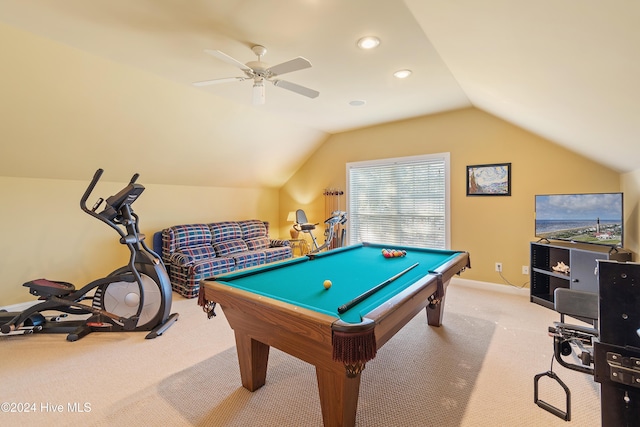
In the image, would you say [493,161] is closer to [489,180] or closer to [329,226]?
[489,180]

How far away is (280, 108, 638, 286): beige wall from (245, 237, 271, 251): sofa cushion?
2505mm

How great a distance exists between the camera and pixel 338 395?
1.42 m

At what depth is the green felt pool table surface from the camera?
160 cm

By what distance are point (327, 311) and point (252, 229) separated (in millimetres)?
4263

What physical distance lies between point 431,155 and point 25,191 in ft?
17.9

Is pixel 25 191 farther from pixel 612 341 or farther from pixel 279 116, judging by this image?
pixel 612 341

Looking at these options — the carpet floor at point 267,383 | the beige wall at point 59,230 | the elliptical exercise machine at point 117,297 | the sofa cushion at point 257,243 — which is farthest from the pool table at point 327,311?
the beige wall at point 59,230

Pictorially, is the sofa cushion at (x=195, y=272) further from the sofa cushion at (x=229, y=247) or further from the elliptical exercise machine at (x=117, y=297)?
the elliptical exercise machine at (x=117, y=297)

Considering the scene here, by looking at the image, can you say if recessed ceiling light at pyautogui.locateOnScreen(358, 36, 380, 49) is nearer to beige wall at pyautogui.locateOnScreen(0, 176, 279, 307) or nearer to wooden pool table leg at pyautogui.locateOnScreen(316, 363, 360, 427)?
wooden pool table leg at pyautogui.locateOnScreen(316, 363, 360, 427)

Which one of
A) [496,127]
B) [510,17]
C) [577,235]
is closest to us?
[510,17]

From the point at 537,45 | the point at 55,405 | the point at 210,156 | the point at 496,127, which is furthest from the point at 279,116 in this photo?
the point at 55,405

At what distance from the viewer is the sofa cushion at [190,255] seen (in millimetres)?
4090

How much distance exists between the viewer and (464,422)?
1.68 m

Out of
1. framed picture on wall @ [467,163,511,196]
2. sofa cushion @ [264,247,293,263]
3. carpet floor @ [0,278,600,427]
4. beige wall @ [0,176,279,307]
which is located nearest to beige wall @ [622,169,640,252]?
framed picture on wall @ [467,163,511,196]
